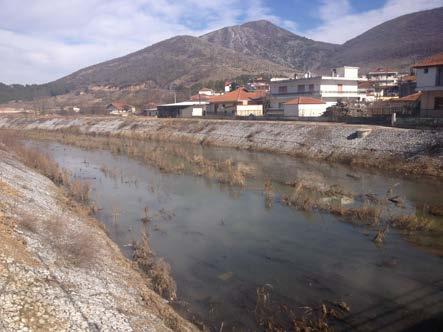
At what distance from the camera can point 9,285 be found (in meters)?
7.68

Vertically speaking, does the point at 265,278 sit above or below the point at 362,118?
below

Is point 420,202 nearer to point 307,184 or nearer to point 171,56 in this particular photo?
point 307,184

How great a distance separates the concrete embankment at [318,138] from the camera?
81.2ft

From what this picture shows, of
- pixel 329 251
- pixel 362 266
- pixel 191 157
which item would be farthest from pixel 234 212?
pixel 191 157

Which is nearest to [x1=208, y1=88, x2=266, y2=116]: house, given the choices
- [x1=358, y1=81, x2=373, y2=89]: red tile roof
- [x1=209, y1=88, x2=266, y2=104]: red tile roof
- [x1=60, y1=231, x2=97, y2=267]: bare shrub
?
[x1=209, y1=88, x2=266, y2=104]: red tile roof

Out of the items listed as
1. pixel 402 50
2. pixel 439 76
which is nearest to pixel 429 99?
pixel 439 76

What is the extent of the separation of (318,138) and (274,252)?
69.2ft

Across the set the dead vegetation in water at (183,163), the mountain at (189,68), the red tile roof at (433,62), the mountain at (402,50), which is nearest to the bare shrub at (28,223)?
the dead vegetation in water at (183,163)

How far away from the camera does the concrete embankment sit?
24.8m

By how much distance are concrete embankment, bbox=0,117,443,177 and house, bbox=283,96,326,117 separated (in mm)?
4744

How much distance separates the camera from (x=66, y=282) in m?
8.62

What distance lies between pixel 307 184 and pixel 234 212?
20.7 feet

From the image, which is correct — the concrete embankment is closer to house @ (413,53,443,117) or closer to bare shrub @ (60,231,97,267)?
house @ (413,53,443,117)

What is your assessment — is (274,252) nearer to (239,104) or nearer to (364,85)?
(239,104)
